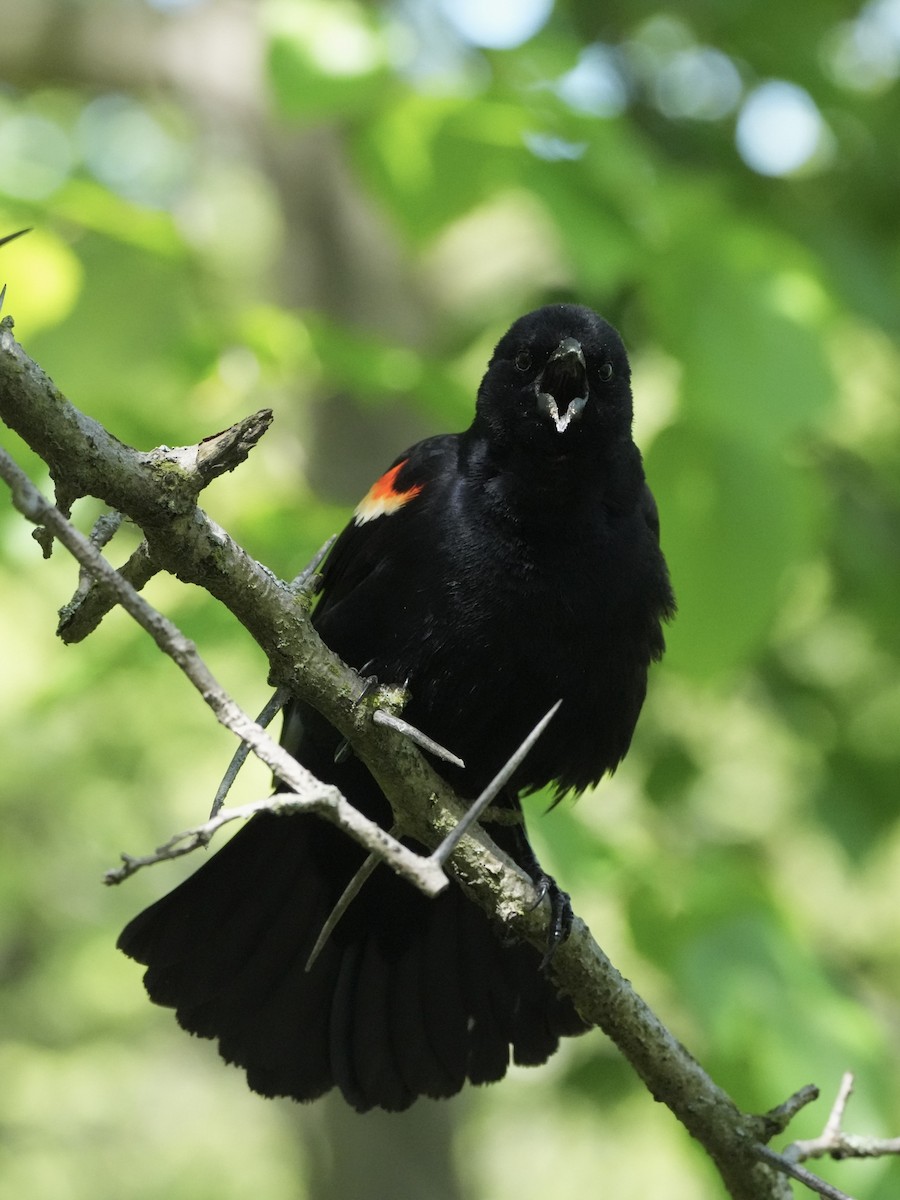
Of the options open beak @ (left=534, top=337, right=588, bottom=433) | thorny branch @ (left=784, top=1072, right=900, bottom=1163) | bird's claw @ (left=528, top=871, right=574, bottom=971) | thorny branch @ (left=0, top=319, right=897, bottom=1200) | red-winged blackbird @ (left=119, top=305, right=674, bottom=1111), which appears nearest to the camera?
thorny branch @ (left=0, top=319, right=897, bottom=1200)

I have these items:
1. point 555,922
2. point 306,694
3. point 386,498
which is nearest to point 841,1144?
point 555,922

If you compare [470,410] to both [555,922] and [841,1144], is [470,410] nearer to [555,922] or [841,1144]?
[555,922]

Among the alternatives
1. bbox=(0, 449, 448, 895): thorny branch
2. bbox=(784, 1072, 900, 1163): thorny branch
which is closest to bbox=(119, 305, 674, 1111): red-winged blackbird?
bbox=(784, 1072, 900, 1163): thorny branch

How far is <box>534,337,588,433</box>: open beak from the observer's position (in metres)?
2.69

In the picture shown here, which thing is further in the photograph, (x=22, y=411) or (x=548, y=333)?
(x=548, y=333)

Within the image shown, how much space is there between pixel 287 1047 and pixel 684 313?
1.91 meters

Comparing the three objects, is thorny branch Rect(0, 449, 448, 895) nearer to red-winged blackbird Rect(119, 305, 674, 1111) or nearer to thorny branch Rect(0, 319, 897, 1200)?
thorny branch Rect(0, 319, 897, 1200)

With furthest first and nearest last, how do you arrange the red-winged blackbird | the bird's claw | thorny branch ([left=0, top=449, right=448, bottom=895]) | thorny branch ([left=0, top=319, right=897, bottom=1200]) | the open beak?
the open beak
the red-winged blackbird
the bird's claw
thorny branch ([left=0, top=319, right=897, bottom=1200])
thorny branch ([left=0, top=449, right=448, bottom=895])

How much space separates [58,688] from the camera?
317 centimetres

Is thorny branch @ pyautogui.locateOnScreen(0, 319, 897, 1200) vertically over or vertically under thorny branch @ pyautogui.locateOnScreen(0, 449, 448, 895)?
over

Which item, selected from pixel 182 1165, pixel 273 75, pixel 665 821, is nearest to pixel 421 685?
pixel 273 75

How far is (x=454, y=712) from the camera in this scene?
255cm

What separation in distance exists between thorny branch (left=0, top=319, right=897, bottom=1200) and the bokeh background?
1.66 ft

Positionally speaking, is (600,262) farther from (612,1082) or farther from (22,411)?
(612,1082)
